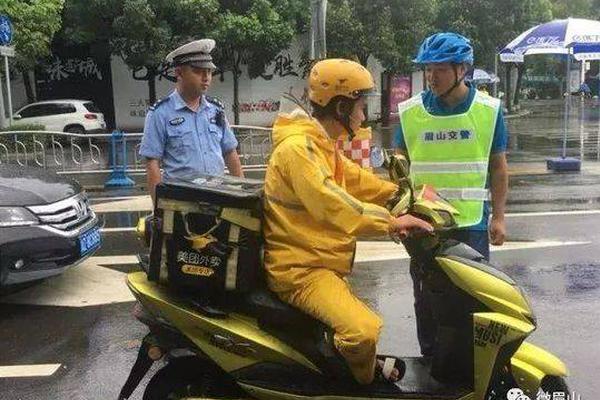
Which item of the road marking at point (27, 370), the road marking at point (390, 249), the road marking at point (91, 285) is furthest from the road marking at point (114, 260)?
the road marking at point (27, 370)

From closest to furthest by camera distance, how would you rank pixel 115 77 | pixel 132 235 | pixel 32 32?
pixel 132 235 < pixel 32 32 < pixel 115 77

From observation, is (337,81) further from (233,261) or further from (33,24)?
(33,24)

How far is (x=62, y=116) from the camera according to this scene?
21.6 m

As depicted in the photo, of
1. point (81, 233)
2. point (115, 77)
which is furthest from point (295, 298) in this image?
point (115, 77)

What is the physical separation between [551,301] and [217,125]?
2788mm

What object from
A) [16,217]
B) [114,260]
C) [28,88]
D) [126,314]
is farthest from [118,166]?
[28,88]

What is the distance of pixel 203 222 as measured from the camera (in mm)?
2801

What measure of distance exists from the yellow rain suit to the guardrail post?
364 inches

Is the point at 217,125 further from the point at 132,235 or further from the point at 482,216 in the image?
the point at 132,235

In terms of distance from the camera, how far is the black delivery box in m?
2.78

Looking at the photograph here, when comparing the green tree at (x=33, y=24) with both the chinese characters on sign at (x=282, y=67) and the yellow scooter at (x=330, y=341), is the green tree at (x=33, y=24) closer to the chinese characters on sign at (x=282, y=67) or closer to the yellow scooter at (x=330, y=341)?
the chinese characters on sign at (x=282, y=67)

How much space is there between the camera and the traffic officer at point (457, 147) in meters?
3.34

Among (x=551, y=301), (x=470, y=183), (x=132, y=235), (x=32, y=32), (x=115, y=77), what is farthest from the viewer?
(x=115, y=77)

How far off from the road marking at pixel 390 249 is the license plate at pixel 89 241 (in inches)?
90.3
